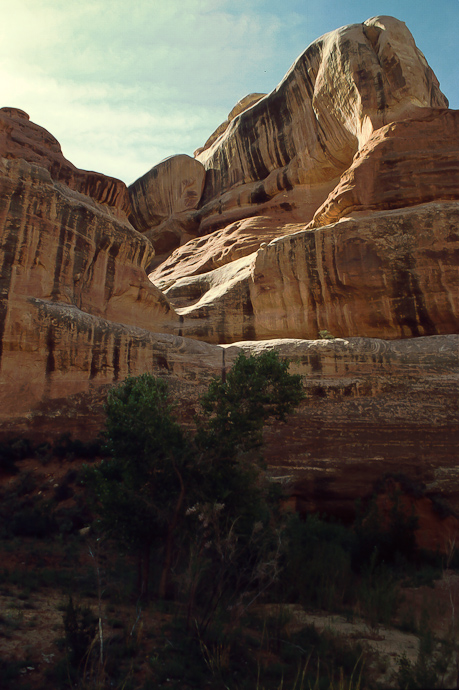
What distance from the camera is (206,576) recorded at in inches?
349

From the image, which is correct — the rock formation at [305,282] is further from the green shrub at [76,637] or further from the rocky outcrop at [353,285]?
the green shrub at [76,637]

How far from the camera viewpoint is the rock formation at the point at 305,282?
14.3 metres

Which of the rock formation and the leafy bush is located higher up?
the rock formation

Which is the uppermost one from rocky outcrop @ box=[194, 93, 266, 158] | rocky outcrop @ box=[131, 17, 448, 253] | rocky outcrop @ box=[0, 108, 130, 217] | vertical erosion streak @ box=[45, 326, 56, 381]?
rocky outcrop @ box=[194, 93, 266, 158]

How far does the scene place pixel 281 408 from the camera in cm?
961

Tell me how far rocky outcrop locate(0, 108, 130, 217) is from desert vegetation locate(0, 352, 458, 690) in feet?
57.1

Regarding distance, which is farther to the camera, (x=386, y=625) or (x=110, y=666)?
(x=386, y=625)

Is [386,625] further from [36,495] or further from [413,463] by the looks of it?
[36,495]

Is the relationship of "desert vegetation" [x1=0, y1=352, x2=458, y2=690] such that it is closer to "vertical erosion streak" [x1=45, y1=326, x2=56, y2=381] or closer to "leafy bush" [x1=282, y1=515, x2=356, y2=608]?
"leafy bush" [x1=282, y1=515, x2=356, y2=608]

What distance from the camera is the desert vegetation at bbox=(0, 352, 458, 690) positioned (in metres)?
6.16

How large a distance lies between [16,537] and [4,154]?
57.5 ft

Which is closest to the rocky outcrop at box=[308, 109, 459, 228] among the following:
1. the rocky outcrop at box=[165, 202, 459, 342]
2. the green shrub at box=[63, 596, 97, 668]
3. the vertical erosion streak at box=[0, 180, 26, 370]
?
the rocky outcrop at box=[165, 202, 459, 342]

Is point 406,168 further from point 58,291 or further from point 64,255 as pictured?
point 58,291

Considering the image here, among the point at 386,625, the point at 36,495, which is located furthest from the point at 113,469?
the point at 386,625
